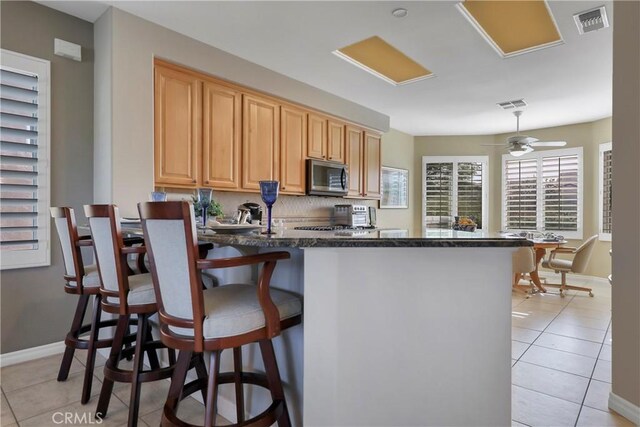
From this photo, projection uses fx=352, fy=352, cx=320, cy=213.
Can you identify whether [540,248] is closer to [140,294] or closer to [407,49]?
[407,49]

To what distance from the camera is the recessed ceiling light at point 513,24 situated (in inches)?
104

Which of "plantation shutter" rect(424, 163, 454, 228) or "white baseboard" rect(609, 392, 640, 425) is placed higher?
"plantation shutter" rect(424, 163, 454, 228)

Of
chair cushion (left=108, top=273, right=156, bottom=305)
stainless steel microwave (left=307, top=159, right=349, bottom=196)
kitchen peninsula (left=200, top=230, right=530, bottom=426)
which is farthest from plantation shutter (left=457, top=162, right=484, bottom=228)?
chair cushion (left=108, top=273, right=156, bottom=305)

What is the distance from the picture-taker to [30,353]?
8.68 feet

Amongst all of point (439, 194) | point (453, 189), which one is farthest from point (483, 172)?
point (439, 194)

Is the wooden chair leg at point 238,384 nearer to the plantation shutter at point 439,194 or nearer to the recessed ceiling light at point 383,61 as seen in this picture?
the recessed ceiling light at point 383,61

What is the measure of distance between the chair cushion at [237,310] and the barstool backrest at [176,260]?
5cm

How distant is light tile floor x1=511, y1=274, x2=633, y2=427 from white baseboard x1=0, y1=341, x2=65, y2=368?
324cm

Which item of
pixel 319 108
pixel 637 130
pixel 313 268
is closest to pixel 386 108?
pixel 319 108

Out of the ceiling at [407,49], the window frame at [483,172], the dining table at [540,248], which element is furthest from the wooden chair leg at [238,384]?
the window frame at [483,172]

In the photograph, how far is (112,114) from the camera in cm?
266

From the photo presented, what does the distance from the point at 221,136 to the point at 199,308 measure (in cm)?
252

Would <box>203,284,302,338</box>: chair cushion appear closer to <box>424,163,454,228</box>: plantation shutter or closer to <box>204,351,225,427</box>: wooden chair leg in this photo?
<box>204,351,225,427</box>: wooden chair leg

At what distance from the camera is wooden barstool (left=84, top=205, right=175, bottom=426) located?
5.67 feet
